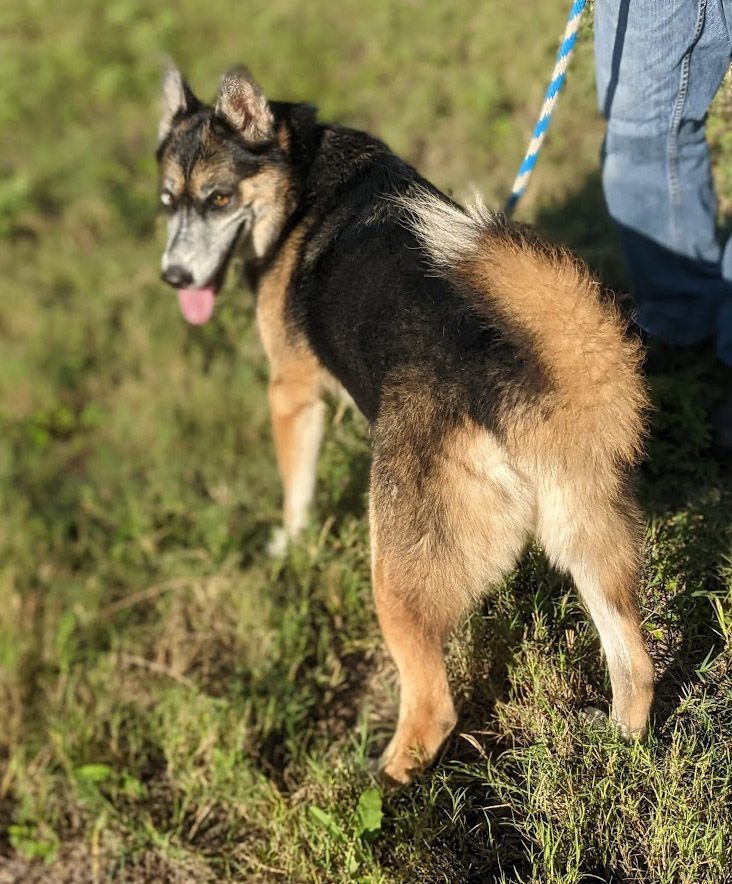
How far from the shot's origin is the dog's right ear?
12.6ft

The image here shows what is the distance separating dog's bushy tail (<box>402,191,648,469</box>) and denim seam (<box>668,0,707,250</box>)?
3.72 ft

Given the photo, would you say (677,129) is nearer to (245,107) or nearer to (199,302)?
(245,107)

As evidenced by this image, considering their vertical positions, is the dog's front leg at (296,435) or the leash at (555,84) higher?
the leash at (555,84)

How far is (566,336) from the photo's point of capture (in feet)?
7.07

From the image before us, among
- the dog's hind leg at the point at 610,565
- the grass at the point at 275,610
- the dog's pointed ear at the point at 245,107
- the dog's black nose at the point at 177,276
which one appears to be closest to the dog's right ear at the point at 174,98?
the dog's pointed ear at the point at 245,107

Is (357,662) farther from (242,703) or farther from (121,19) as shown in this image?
(121,19)

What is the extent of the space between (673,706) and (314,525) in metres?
1.87

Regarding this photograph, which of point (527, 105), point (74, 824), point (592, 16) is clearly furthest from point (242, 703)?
point (527, 105)

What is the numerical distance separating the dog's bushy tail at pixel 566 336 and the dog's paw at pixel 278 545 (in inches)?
84.5

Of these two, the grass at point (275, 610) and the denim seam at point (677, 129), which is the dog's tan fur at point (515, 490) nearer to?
the grass at point (275, 610)

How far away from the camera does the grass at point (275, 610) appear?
2354mm

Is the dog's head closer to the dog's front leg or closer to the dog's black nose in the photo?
the dog's black nose

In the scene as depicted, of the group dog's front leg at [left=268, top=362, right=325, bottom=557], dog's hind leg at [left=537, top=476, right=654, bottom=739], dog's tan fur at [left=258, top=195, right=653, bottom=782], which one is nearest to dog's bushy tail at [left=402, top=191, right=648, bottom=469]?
dog's tan fur at [left=258, top=195, right=653, bottom=782]

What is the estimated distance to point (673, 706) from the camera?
2.43 metres
